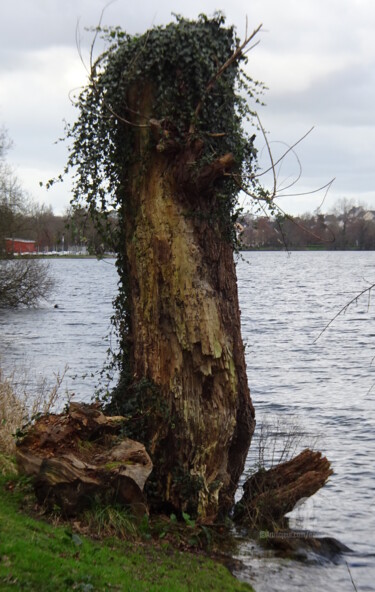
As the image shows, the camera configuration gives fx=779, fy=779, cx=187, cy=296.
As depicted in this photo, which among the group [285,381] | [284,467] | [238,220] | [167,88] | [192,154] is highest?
[167,88]

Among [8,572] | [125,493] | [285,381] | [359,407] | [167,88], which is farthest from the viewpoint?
[285,381]

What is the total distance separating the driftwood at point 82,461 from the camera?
8.62 meters

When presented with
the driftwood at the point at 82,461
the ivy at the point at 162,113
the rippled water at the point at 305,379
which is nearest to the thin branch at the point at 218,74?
the ivy at the point at 162,113

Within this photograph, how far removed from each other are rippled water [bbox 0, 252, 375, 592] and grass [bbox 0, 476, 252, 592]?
3.65 feet

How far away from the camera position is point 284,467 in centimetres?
1084

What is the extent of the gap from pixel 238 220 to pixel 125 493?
385 cm

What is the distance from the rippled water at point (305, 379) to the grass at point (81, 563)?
43.8 inches

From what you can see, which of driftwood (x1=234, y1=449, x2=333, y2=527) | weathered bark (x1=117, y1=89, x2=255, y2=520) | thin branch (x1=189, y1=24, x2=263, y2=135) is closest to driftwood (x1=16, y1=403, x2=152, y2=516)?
weathered bark (x1=117, y1=89, x2=255, y2=520)

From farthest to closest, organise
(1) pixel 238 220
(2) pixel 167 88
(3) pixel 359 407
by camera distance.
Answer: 1. (3) pixel 359 407
2. (1) pixel 238 220
3. (2) pixel 167 88

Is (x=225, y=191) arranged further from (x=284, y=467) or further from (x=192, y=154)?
(x=284, y=467)

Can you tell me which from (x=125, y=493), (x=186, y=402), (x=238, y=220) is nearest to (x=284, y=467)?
(x=186, y=402)

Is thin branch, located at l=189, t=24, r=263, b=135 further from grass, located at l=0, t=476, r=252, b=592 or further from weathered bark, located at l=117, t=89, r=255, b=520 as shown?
grass, located at l=0, t=476, r=252, b=592

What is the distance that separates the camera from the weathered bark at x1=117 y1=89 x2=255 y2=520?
31.7 feet

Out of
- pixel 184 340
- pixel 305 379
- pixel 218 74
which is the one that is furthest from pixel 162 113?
pixel 305 379
